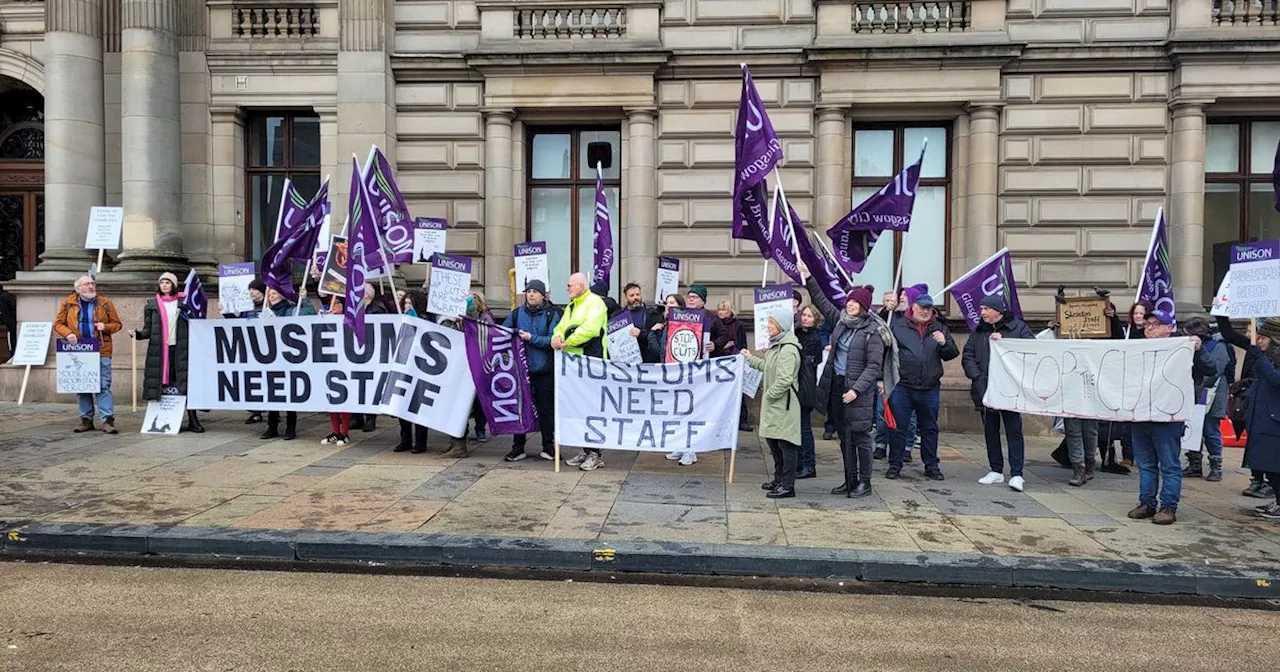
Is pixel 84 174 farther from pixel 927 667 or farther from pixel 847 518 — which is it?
pixel 927 667

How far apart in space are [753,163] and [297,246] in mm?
6333

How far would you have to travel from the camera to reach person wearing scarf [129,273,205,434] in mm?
11211

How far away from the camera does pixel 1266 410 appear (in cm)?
735

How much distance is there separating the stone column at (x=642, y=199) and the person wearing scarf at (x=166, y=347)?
6906 mm

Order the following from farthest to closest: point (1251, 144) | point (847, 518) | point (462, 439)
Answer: point (1251, 144)
point (462, 439)
point (847, 518)

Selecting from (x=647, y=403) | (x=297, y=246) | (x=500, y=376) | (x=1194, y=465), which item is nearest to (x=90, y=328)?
(x=297, y=246)

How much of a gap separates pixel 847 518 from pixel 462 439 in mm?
4916

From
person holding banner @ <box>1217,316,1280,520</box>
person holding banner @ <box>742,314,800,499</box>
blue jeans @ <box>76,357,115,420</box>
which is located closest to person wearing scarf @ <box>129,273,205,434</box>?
blue jeans @ <box>76,357,115,420</box>

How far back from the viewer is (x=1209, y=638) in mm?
5078

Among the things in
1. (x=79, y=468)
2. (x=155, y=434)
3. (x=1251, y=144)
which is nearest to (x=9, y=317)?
(x=155, y=434)

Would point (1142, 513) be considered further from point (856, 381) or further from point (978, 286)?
point (978, 286)

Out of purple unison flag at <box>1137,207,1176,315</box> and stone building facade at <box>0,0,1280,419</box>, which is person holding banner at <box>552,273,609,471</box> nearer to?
stone building facade at <box>0,0,1280,419</box>

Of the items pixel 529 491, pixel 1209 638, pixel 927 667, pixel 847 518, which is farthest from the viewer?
pixel 529 491

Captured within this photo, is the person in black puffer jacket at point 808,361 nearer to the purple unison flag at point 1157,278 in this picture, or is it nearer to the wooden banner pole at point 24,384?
the purple unison flag at point 1157,278
